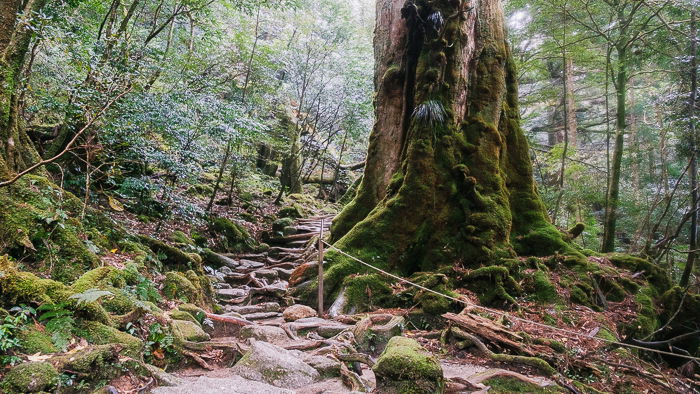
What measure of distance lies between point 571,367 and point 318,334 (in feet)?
9.39

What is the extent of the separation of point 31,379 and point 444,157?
624cm

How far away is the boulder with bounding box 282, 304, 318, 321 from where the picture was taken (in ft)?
18.2

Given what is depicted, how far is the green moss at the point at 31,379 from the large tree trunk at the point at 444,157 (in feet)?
13.7

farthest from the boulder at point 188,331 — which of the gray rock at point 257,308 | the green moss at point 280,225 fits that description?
the green moss at point 280,225

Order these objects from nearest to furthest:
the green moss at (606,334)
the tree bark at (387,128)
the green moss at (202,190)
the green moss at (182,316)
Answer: the green moss at (182,316) < the green moss at (606,334) < the tree bark at (387,128) < the green moss at (202,190)

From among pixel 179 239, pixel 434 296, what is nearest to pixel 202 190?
pixel 179 239

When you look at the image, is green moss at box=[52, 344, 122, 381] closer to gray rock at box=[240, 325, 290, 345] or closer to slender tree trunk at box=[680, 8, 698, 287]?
gray rock at box=[240, 325, 290, 345]

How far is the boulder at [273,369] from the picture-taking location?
3.34 meters

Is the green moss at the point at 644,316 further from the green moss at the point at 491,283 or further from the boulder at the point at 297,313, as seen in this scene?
the boulder at the point at 297,313

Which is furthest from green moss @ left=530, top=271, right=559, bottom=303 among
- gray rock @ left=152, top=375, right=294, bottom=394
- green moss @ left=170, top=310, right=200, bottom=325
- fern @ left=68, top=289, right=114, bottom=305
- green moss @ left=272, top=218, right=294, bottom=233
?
green moss @ left=272, top=218, right=294, bottom=233

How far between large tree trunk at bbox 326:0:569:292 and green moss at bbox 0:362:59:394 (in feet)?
13.7

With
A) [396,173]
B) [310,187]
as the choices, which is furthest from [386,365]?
[310,187]

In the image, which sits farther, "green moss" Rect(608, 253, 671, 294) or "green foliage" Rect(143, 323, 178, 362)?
"green moss" Rect(608, 253, 671, 294)

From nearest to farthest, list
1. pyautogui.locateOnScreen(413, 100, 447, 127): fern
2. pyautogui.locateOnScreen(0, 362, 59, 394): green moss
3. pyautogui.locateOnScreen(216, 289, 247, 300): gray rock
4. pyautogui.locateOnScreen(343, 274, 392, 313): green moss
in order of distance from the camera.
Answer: pyautogui.locateOnScreen(0, 362, 59, 394): green moss → pyautogui.locateOnScreen(343, 274, 392, 313): green moss → pyautogui.locateOnScreen(413, 100, 447, 127): fern → pyautogui.locateOnScreen(216, 289, 247, 300): gray rock
